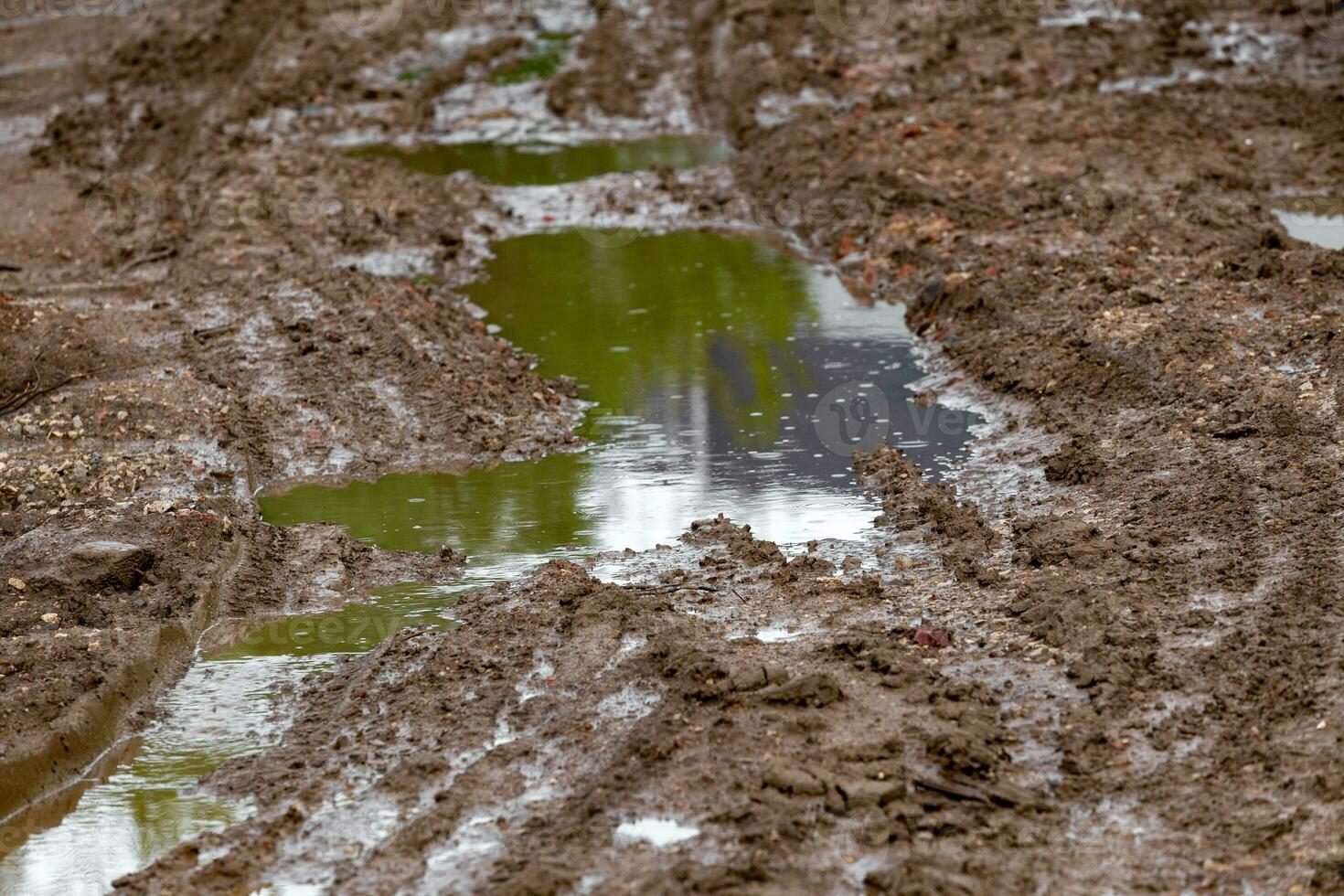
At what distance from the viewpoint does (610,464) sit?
418 inches

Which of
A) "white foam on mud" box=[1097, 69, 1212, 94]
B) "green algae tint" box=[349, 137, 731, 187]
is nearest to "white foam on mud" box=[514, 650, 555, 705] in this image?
"green algae tint" box=[349, 137, 731, 187]

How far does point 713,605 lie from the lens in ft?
27.0

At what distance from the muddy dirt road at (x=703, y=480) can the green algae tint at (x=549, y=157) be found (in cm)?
9

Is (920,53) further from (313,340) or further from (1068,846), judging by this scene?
(1068,846)

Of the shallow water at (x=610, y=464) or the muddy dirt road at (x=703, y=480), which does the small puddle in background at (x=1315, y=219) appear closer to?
the muddy dirt road at (x=703, y=480)

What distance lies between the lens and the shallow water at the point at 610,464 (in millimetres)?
7062

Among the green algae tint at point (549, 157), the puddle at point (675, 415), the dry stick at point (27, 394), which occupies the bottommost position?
the puddle at point (675, 415)

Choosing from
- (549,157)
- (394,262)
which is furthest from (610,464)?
(549,157)

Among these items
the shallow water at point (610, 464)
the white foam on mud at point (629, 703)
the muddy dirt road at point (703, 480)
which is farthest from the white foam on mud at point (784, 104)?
the white foam on mud at point (629, 703)

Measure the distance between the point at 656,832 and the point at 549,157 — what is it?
13.7 m

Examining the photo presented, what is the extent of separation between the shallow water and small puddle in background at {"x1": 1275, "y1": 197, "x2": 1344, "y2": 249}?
396cm

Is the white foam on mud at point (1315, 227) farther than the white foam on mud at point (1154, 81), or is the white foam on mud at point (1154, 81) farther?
the white foam on mud at point (1154, 81)

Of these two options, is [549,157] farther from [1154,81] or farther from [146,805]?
[146,805]

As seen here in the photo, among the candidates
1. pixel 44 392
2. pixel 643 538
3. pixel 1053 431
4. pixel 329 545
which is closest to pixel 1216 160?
pixel 1053 431
